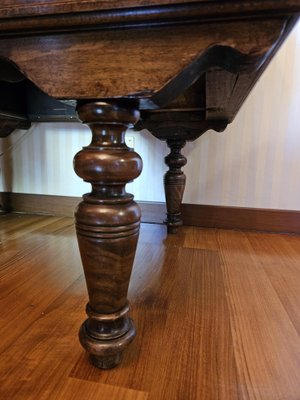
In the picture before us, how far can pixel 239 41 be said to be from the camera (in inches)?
12.1

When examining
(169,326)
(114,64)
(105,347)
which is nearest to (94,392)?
(105,347)

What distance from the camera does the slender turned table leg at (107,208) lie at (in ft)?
1.22

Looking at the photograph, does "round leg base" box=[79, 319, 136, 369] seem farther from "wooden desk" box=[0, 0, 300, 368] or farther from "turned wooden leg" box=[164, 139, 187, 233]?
"turned wooden leg" box=[164, 139, 187, 233]

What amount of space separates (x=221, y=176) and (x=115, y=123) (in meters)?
1.08

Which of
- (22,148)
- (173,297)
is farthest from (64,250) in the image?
(22,148)

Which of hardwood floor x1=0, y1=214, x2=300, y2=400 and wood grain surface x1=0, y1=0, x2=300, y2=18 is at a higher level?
wood grain surface x1=0, y1=0, x2=300, y2=18

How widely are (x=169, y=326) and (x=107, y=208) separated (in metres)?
0.34

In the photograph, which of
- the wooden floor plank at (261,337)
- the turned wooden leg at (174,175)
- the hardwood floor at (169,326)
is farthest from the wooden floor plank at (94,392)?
the turned wooden leg at (174,175)

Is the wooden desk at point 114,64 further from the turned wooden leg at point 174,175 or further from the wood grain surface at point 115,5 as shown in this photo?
the turned wooden leg at point 174,175

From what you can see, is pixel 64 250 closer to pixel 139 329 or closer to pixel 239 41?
pixel 139 329

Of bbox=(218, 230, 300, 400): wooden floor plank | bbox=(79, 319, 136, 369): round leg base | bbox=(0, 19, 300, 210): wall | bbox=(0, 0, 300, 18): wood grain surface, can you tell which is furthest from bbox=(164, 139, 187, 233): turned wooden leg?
bbox=(0, 0, 300, 18): wood grain surface

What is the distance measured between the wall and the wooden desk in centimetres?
102

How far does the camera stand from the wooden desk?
0.30 meters

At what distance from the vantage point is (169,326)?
578 mm
